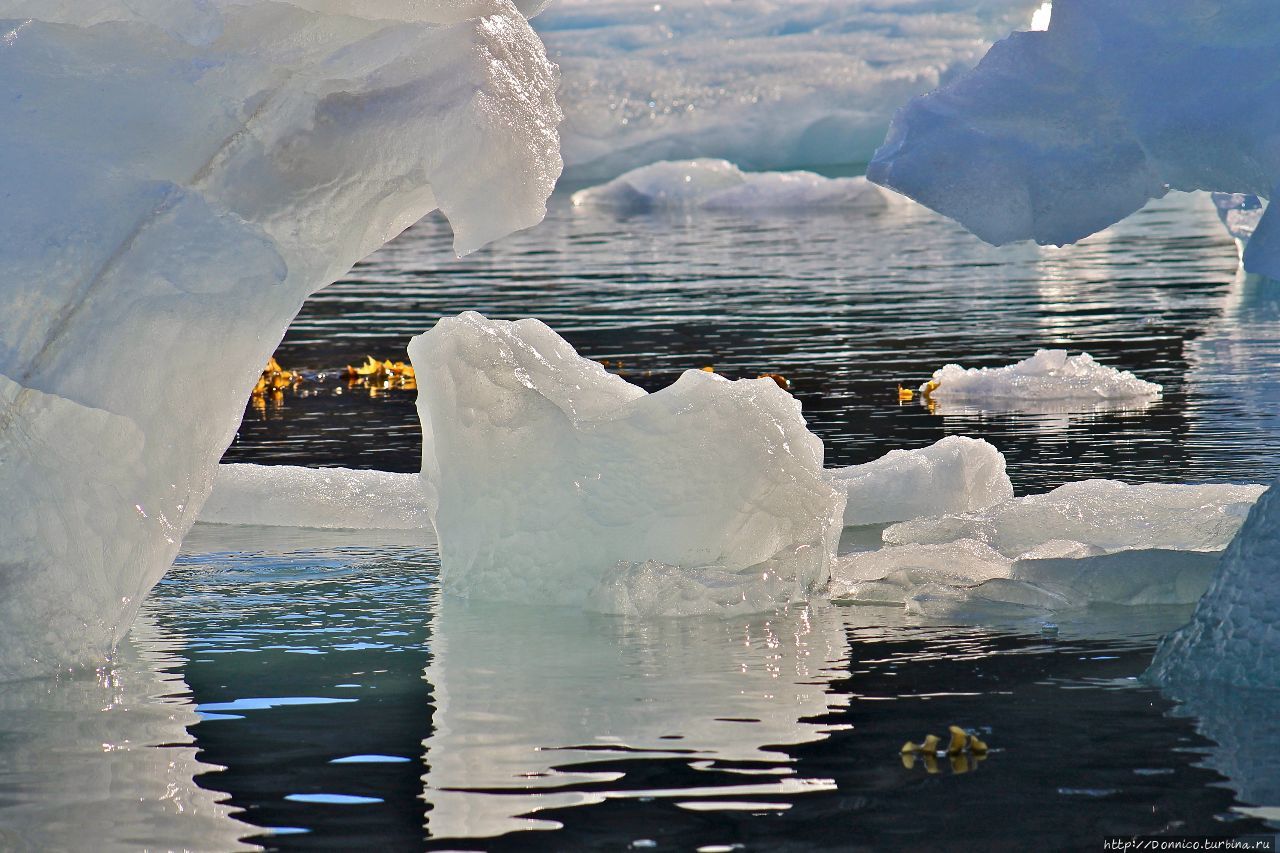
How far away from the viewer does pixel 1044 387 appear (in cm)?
1295

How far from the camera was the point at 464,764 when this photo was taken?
4.69m

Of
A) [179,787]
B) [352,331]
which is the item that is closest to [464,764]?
[179,787]

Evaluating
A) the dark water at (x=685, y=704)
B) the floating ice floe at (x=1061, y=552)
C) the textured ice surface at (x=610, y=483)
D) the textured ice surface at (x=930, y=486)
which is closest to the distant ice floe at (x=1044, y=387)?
the dark water at (x=685, y=704)

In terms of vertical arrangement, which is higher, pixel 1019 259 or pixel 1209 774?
pixel 1019 259

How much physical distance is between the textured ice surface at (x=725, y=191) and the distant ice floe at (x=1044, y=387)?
31.8 meters

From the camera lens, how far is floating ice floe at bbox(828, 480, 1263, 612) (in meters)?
6.51

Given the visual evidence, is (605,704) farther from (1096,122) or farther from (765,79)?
(765,79)

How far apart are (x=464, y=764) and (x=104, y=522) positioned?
197 centimetres

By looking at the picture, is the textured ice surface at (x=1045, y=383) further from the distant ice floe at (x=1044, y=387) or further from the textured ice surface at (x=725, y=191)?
the textured ice surface at (x=725, y=191)

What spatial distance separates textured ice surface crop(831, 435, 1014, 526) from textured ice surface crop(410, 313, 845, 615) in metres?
1.45

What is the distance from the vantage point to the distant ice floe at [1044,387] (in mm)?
12609

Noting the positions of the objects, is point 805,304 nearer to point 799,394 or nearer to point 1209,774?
point 799,394

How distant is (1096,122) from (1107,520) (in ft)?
6.13

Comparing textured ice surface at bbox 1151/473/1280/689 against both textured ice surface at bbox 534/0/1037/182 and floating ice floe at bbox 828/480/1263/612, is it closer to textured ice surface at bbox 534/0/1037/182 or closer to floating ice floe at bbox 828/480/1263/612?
floating ice floe at bbox 828/480/1263/612
